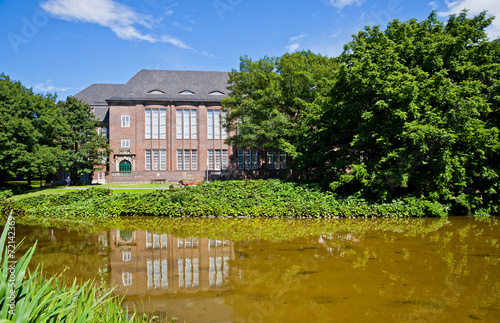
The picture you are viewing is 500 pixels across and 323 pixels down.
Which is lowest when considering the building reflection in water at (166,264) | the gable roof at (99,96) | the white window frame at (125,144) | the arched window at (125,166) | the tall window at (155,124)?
the building reflection in water at (166,264)

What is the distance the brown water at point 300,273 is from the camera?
216 inches

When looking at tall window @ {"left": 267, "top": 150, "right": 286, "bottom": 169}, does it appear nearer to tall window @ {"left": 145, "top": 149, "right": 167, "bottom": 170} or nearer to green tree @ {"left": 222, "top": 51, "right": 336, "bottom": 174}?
tall window @ {"left": 145, "top": 149, "right": 167, "bottom": 170}

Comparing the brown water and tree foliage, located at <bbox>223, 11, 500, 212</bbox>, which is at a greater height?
tree foliage, located at <bbox>223, 11, 500, 212</bbox>

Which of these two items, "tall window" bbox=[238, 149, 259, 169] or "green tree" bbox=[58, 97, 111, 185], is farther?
"tall window" bbox=[238, 149, 259, 169]

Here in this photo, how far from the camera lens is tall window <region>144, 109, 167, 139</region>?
43.8 meters

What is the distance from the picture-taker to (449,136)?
1437 centimetres

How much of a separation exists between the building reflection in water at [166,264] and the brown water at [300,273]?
0.08 feet

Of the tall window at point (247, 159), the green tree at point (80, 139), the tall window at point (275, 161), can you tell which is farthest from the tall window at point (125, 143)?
the tall window at point (275, 161)

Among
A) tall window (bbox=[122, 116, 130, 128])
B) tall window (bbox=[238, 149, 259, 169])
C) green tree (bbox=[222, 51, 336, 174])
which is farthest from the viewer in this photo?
tall window (bbox=[238, 149, 259, 169])

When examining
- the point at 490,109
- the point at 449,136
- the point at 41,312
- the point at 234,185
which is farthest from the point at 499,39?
the point at 41,312

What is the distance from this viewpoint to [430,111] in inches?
598

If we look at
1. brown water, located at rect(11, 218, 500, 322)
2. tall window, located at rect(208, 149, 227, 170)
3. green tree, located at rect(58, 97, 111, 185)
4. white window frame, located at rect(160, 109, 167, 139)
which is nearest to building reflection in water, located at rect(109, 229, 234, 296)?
brown water, located at rect(11, 218, 500, 322)

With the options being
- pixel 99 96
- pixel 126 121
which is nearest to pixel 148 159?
pixel 126 121

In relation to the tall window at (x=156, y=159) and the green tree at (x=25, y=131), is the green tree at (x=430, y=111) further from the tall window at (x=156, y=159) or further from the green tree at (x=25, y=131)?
the tall window at (x=156, y=159)
